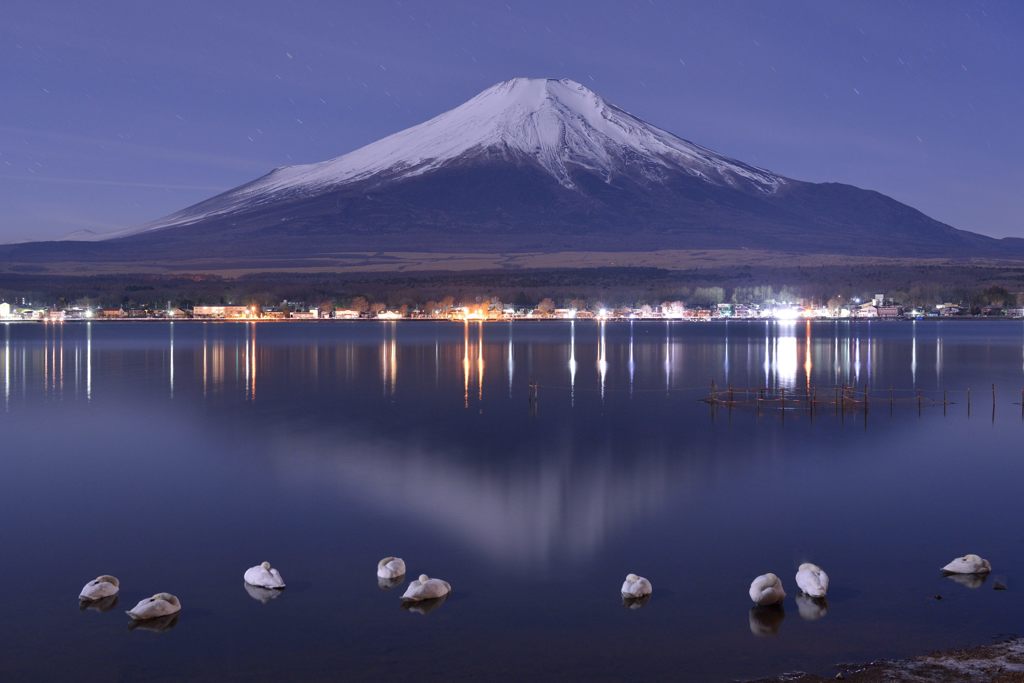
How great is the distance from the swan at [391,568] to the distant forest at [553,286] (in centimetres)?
14524

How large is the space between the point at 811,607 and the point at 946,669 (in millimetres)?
2076

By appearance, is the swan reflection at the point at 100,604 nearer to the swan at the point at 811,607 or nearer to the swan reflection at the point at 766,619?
the swan reflection at the point at 766,619

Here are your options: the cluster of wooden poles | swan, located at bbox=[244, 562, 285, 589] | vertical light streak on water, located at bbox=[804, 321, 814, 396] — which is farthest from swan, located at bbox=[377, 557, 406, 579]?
vertical light streak on water, located at bbox=[804, 321, 814, 396]

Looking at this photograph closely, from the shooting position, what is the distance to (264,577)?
1195 cm

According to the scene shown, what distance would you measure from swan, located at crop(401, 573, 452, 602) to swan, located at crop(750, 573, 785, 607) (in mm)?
3349

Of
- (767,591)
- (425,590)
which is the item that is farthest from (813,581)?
(425,590)

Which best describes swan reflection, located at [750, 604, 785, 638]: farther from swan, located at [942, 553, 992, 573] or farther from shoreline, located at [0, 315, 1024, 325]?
shoreline, located at [0, 315, 1024, 325]

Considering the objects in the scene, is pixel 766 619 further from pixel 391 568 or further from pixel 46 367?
pixel 46 367

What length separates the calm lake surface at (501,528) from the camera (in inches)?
397

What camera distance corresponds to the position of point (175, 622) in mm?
10797

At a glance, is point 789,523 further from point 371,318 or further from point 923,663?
point 371,318

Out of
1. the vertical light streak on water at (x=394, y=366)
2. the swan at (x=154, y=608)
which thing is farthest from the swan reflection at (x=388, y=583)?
the vertical light streak on water at (x=394, y=366)

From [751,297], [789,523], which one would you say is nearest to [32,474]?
[789,523]

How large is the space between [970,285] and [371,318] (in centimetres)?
8770
